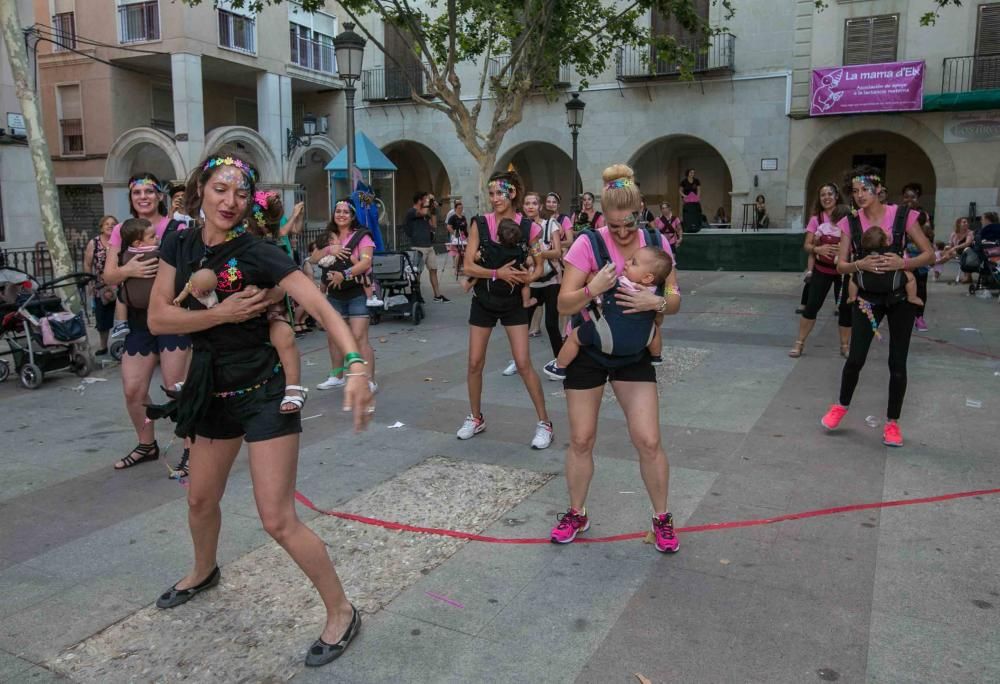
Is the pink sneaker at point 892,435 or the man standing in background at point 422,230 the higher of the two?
the man standing in background at point 422,230

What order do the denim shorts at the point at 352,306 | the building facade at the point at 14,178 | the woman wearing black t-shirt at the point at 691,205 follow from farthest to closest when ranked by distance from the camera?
the woman wearing black t-shirt at the point at 691,205
the building facade at the point at 14,178
the denim shorts at the point at 352,306

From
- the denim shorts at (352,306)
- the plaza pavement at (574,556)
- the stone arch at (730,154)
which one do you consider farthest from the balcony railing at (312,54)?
the plaza pavement at (574,556)

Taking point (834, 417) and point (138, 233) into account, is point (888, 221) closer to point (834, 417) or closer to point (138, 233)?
point (834, 417)

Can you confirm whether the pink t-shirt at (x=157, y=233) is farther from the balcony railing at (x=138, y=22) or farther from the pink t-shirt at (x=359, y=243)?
the balcony railing at (x=138, y=22)

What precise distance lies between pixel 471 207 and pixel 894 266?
24527 millimetres

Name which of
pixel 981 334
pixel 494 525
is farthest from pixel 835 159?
pixel 494 525

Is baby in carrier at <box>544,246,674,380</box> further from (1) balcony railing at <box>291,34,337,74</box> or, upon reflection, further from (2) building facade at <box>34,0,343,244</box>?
(1) balcony railing at <box>291,34,337,74</box>

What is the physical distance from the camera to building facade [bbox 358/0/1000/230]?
22219 mm

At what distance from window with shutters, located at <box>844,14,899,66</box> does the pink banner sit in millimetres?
407

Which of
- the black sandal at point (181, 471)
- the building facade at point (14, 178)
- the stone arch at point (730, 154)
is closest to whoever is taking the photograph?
the black sandal at point (181, 471)

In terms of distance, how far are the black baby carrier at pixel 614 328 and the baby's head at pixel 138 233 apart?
129 inches

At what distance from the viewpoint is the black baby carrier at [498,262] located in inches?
232

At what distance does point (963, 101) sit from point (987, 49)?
63.1 inches

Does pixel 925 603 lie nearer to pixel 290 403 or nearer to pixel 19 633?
pixel 290 403
